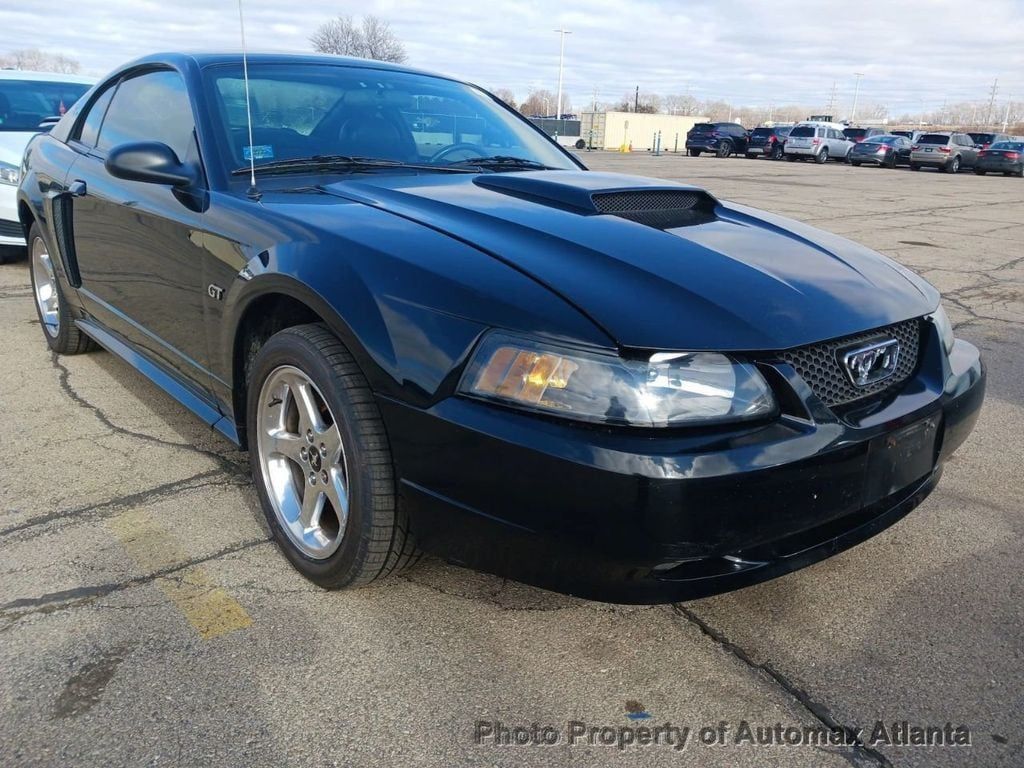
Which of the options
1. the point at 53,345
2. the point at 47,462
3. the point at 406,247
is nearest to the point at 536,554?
the point at 406,247

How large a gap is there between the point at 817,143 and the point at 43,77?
104 feet

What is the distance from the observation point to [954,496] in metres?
3.22

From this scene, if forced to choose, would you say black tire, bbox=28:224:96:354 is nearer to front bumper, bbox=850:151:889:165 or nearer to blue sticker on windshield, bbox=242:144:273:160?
blue sticker on windshield, bbox=242:144:273:160

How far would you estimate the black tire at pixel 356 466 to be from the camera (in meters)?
2.12

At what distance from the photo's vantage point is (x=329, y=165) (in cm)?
298

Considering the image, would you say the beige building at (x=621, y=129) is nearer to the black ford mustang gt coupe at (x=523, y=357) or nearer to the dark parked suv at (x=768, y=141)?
the dark parked suv at (x=768, y=141)

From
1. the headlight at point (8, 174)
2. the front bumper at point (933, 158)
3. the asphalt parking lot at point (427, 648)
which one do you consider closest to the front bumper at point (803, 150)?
the front bumper at point (933, 158)

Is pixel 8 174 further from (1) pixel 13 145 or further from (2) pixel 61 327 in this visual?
(2) pixel 61 327

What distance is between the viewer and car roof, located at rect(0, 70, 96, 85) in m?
8.31

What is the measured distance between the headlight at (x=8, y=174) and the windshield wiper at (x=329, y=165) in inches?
204

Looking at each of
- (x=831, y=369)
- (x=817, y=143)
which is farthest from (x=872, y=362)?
(x=817, y=143)

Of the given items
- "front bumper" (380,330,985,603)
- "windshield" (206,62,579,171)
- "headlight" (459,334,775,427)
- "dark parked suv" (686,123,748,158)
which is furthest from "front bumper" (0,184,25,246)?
"dark parked suv" (686,123,748,158)

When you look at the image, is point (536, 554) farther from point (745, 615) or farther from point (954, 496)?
point (954, 496)

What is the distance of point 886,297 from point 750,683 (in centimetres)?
111
